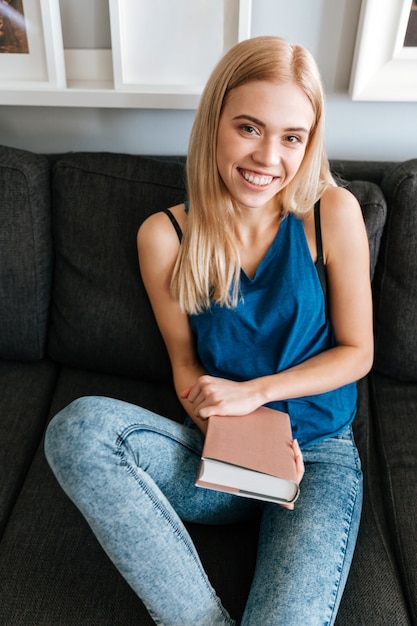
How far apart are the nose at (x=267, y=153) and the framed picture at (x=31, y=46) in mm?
642

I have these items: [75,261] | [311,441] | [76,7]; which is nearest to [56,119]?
[76,7]

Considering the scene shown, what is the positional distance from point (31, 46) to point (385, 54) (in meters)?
0.85

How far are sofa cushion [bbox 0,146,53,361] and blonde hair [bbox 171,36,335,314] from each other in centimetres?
40

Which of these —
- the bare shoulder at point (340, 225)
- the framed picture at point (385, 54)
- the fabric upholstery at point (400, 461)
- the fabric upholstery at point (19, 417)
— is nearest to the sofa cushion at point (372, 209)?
the bare shoulder at point (340, 225)

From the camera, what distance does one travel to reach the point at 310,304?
1109 millimetres

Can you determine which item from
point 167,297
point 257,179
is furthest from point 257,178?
point 167,297

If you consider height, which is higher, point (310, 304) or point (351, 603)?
point (310, 304)

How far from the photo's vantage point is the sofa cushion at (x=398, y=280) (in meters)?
1.22

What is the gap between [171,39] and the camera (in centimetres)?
132

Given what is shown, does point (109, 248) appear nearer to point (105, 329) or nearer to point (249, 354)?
point (105, 329)

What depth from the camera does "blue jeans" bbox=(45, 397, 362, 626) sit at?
0.90 m

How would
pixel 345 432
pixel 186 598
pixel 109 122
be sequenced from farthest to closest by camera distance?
pixel 109 122 → pixel 345 432 → pixel 186 598

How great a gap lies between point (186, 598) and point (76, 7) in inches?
51.8

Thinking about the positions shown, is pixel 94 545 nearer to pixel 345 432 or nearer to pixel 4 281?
pixel 345 432
